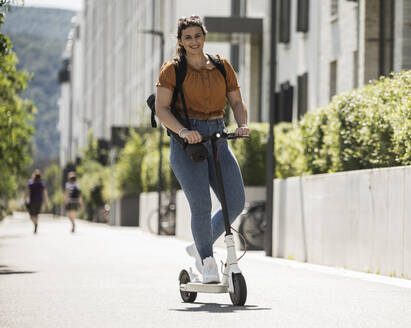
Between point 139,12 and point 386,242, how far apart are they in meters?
49.5

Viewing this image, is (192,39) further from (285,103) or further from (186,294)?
(285,103)

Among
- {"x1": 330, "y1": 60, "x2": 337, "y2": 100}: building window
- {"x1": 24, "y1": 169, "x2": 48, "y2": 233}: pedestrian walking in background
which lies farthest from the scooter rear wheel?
{"x1": 24, "y1": 169, "x2": 48, "y2": 233}: pedestrian walking in background

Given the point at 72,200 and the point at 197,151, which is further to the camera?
the point at 72,200

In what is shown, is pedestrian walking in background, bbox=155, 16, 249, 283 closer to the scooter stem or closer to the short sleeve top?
the scooter stem

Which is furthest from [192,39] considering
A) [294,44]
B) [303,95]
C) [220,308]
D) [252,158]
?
[294,44]

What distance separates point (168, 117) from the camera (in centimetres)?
730

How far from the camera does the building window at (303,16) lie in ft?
84.4

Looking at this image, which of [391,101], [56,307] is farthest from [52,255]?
[56,307]

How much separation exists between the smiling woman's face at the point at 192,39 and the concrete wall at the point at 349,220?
391cm

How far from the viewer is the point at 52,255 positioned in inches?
626

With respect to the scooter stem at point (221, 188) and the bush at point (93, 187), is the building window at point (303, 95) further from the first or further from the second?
the bush at point (93, 187)

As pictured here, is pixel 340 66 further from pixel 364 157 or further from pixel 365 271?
pixel 365 271

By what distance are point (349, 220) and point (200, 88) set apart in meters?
5.88

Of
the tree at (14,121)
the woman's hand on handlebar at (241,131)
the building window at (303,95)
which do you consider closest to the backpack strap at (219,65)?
the woman's hand on handlebar at (241,131)
